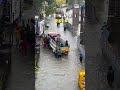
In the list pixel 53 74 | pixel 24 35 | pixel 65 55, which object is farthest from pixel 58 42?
pixel 24 35

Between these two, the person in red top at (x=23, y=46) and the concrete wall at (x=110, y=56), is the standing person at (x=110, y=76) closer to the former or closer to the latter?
the concrete wall at (x=110, y=56)

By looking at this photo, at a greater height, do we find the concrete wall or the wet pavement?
the concrete wall

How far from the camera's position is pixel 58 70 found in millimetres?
10570

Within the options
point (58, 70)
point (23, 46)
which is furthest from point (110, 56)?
point (58, 70)

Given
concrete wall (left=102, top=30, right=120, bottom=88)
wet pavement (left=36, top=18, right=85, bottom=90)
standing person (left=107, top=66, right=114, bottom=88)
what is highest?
concrete wall (left=102, top=30, right=120, bottom=88)

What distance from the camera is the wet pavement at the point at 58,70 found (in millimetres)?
9062

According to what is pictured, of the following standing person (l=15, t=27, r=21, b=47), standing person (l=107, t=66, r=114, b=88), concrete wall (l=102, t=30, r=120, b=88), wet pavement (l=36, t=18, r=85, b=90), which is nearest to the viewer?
concrete wall (l=102, t=30, r=120, b=88)

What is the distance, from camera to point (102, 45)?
5.42 meters

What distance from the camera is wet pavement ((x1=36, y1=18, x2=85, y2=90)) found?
9062 millimetres

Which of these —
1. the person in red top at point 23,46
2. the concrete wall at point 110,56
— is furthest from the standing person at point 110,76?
the person in red top at point 23,46

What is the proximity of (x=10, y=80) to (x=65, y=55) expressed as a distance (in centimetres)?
561

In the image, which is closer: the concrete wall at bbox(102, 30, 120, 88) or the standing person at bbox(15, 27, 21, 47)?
the concrete wall at bbox(102, 30, 120, 88)

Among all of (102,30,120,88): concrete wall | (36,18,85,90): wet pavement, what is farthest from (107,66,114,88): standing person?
(36,18,85,90): wet pavement

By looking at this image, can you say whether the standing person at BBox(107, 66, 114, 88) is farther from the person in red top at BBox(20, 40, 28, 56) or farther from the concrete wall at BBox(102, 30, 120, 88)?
the person in red top at BBox(20, 40, 28, 56)
